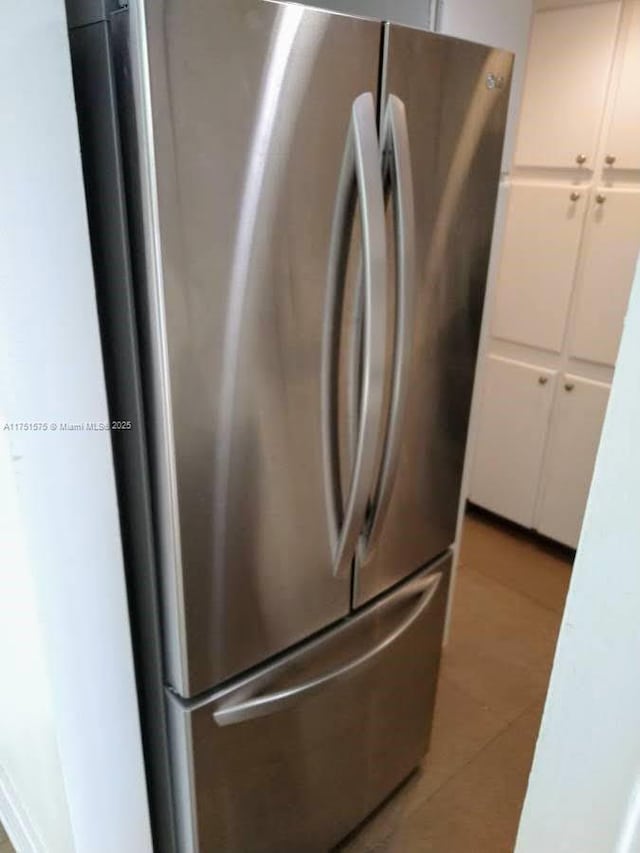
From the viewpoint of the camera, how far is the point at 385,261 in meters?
1.02

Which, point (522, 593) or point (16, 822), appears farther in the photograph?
point (522, 593)

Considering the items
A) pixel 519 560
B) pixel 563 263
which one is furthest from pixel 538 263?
pixel 519 560

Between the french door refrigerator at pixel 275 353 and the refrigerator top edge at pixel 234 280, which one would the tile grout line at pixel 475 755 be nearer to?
the french door refrigerator at pixel 275 353

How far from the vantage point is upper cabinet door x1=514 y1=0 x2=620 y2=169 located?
210 centimetres

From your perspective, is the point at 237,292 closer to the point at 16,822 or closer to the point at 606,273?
the point at 16,822

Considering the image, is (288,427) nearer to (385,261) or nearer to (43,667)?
(385,261)

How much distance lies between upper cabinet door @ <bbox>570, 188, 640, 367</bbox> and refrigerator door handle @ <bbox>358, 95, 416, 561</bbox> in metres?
1.35

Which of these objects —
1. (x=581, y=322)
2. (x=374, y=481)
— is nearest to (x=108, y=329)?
(x=374, y=481)

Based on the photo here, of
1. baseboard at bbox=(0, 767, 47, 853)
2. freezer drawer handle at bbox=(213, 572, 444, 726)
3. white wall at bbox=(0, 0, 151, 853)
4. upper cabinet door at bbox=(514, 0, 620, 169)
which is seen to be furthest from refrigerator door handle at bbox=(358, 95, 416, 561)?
upper cabinet door at bbox=(514, 0, 620, 169)

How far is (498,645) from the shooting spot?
2.19 meters

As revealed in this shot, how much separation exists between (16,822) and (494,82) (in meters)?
1.83

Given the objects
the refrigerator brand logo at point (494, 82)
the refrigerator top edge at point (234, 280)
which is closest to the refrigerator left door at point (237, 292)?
the refrigerator top edge at point (234, 280)

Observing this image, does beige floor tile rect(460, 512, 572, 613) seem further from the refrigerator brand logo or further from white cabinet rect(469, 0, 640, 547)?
A: the refrigerator brand logo

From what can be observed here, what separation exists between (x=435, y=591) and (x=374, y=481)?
445 mm
